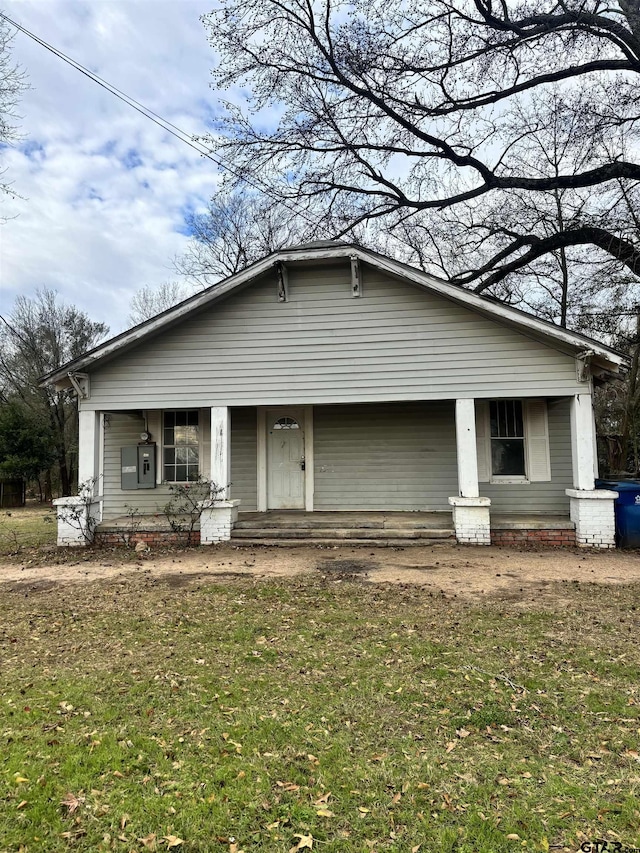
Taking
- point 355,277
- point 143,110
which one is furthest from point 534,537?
point 143,110

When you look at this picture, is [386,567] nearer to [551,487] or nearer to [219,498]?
[219,498]

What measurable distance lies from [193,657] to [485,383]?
671 cm

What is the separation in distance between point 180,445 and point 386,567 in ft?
19.5

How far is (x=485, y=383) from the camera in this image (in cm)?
893

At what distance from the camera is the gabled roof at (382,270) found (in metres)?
8.41

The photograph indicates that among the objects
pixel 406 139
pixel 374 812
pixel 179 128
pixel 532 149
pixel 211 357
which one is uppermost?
pixel 532 149

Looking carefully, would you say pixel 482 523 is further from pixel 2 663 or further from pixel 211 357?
pixel 2 663

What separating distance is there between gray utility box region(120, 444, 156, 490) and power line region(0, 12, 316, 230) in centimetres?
700

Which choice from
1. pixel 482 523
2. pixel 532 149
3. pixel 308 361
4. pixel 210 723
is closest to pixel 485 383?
pixel 482 523

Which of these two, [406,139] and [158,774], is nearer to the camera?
[158,774]

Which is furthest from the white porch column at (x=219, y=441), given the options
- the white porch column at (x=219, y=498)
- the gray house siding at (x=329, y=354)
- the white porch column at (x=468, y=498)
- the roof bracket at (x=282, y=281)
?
the white porch column at (x=468, y=498)

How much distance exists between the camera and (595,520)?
28.3 ft

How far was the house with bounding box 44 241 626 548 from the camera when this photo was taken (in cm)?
882

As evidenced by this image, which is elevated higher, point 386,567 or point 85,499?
point 85,499
